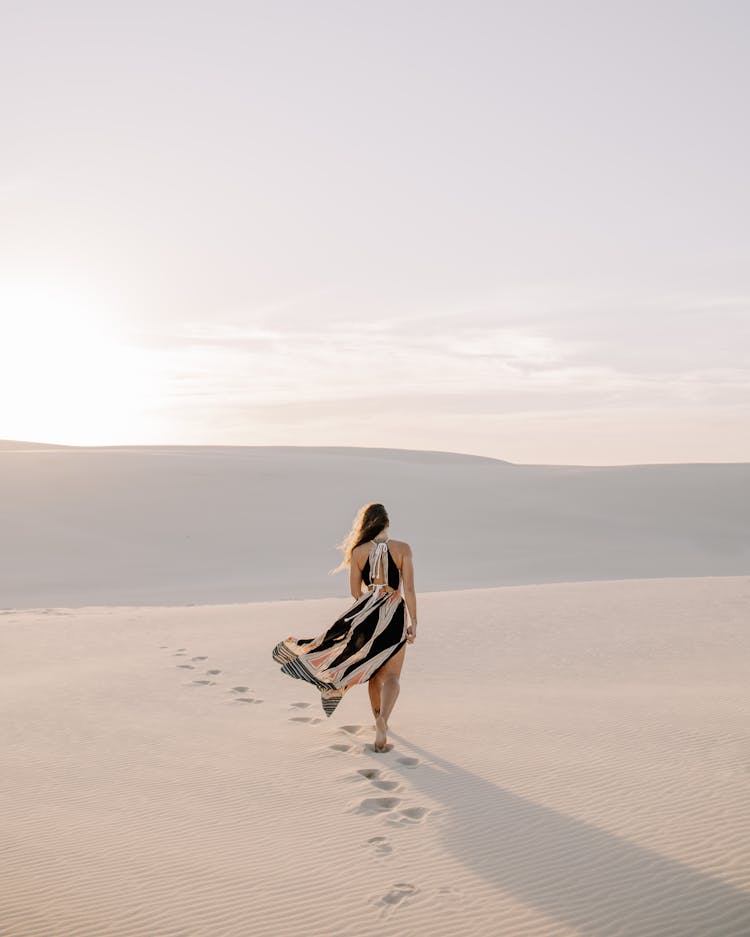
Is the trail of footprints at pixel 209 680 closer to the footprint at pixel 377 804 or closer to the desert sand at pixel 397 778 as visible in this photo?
the desert sand at pixel 397 778

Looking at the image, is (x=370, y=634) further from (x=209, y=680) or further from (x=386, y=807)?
(x=209, y=680)

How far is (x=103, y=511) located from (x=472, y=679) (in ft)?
72.3

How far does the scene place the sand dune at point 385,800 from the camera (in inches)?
167

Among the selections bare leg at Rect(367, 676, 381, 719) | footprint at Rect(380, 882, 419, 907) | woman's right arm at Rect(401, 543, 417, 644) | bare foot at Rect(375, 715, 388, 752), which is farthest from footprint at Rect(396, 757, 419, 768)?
footprint at Rect(380, 882, 419, 907)

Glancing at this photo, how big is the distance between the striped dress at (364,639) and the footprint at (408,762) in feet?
1.95

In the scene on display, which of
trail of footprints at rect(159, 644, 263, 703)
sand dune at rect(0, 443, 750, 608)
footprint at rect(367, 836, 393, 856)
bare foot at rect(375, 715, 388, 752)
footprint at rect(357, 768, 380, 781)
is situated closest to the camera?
footprint at rect(367, 836, 393, 856)

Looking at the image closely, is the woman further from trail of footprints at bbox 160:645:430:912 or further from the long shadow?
the long shadow

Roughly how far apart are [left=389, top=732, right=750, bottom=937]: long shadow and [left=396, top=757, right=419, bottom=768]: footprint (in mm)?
629

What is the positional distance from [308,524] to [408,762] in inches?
926

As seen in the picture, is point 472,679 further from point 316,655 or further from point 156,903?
point 156,903

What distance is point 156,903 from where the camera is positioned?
170 inches

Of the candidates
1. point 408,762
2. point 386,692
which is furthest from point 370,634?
point 408,762

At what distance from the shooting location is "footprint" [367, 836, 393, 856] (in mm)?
4801

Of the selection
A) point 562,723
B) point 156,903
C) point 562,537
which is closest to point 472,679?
point 562,723
